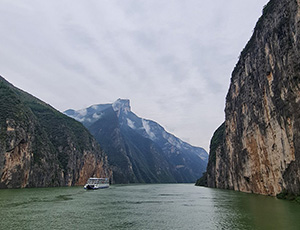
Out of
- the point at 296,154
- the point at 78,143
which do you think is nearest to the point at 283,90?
the point at 296,154

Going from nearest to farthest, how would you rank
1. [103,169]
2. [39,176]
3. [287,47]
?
1. [287,47]
2. [39,176]
3. [103,169]

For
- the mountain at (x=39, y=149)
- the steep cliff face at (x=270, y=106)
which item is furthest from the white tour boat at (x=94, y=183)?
the steep cliff face at (x=270, y=106)

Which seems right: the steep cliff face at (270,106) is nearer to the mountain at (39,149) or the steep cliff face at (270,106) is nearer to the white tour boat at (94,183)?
the white tour boat at (94,183)

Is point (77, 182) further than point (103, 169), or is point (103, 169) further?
point (103, 169)

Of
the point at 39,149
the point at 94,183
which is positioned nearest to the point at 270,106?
the point at 94,183

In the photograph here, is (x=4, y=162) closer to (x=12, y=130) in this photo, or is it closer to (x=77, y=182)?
(x=12, y=130)

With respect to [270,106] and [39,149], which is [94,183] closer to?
[39,149]

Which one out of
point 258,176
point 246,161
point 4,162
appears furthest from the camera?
point 4,162
